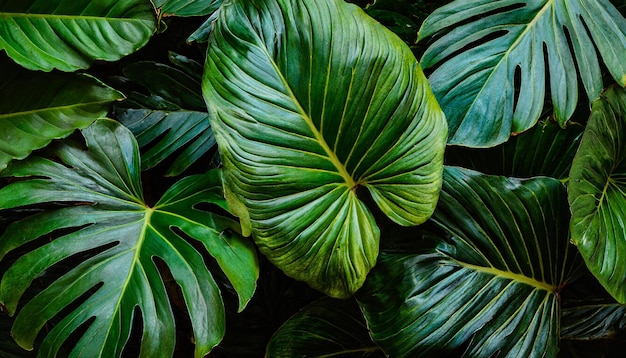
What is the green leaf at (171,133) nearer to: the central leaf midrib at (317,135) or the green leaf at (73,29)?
the green leaf at (73,29)

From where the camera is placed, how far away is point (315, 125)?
872 mm

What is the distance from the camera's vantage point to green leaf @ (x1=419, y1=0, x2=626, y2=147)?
966 millimetres

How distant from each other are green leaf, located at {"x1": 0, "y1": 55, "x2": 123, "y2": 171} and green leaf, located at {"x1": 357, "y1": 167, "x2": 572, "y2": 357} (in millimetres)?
570

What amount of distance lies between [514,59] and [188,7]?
599 millimetres

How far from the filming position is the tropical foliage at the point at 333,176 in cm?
84

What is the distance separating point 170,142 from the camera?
3.67 ft

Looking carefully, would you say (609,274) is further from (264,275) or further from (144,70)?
(144,70)

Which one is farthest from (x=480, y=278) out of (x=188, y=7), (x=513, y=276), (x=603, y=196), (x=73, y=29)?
(x=73, y=29)

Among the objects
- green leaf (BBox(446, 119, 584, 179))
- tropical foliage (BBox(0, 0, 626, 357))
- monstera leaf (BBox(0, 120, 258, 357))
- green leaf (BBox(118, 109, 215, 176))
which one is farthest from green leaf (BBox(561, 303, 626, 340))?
green leaf (BBox(118, 109, 215, 176))

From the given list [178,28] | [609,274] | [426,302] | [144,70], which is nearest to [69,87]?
[144,70]

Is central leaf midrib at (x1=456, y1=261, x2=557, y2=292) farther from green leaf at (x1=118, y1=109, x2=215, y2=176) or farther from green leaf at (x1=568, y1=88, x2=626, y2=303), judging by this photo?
green leaf at (x1=118, y1=109, x2=215, y2=176)

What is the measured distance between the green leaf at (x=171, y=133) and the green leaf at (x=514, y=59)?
1.49 feet

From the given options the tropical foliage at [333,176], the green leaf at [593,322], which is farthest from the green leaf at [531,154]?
the green leaf at [593,322]

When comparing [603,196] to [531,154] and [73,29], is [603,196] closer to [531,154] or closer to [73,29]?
[531,154]
